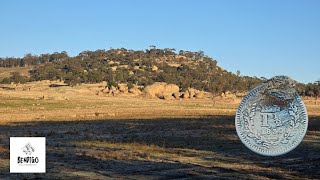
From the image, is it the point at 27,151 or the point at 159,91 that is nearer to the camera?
the point at 27,151

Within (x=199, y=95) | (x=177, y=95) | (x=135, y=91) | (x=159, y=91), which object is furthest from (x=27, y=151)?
(x=199, y=95)

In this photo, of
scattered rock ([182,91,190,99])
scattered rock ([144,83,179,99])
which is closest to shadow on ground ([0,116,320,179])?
scattered rock ([144,83,179,99])

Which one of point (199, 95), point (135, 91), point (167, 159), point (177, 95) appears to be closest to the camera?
point (167, 159)

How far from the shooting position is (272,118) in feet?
52.7

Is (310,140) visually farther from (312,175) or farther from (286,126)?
(286,126)

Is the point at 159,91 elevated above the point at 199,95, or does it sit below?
above

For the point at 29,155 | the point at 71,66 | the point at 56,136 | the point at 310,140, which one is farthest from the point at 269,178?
the point at 71,66

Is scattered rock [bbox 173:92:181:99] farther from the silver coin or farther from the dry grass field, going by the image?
the silver coin

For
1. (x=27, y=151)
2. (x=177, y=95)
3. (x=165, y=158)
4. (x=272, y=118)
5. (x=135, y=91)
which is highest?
(x=135, y=91)

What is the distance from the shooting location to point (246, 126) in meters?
15.9

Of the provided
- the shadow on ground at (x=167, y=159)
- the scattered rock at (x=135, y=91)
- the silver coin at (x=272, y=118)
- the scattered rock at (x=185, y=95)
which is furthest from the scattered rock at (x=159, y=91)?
the silver coin at (x=272, y=118)

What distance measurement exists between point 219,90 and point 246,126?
112m

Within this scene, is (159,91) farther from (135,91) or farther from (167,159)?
(167,159)

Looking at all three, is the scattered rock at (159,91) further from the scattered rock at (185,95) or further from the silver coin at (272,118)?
the silver coin at (272,118)
